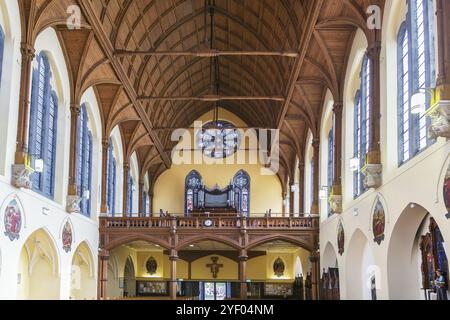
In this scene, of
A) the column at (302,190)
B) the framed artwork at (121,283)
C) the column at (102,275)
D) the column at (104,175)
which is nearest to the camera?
the column at (102,275)

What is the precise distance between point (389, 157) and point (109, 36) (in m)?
12.3

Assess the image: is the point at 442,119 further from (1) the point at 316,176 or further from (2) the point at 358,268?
(1) the point at 316,176

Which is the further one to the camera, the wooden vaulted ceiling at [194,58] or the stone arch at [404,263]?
the wooden vaulted ceiling at [194,58]

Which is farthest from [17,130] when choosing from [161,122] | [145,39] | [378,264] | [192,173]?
[192,173]

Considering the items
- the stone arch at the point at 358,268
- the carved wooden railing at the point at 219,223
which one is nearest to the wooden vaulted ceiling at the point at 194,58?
the carved wooden railing at the point at 219,223

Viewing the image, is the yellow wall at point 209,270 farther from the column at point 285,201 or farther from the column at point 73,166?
the column at point 73,166

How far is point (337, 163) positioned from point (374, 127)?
573cm

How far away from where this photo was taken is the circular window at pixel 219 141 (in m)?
44.0

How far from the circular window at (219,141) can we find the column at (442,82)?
32006 millimetres

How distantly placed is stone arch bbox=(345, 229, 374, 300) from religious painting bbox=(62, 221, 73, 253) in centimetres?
1109

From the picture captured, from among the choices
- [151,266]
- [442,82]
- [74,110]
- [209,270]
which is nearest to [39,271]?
[74,110]

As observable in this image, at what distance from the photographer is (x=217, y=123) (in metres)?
43.6

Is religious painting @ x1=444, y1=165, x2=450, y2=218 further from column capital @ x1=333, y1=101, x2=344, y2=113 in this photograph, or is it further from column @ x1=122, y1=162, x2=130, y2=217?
column @ x1=122, y1=162, x2=130, y2=217

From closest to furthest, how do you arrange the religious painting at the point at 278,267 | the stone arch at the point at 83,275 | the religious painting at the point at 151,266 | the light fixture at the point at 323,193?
the light fixture at the point at 323,193 → the stone arch at the point at 83,275 → the religious painting at the point at 151,266 → the religious painting at the point at 278,267
